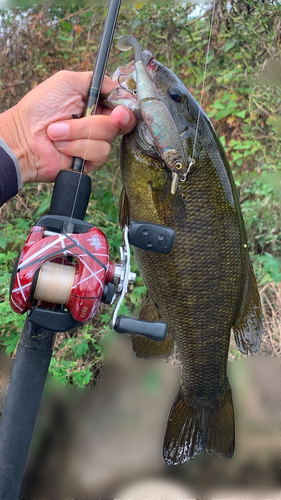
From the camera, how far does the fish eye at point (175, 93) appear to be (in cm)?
129

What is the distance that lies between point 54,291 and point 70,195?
372 millimetres

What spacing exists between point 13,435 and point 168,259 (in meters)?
0.77

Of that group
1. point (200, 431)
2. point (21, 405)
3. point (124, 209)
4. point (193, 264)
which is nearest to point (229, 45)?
point (124, 209)

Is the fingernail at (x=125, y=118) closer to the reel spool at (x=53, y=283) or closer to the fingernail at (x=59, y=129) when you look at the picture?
the fingernail at (x=59, y=129)

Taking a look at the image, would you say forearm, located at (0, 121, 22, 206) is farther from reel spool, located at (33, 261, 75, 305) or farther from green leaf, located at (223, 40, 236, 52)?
green leaf, located at (223, 40, 236, 52)

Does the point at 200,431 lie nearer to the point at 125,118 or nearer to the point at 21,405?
the point at 21,405

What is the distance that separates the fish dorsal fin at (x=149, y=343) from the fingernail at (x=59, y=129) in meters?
0.75

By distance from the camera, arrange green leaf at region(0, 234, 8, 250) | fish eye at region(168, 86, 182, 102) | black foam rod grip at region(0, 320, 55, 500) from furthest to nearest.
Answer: green leaf at region(0, 234, 8, 250), fish eye at region(168, 86, 182, 102), black foam rod grip at region(0, 320, 55, 500)

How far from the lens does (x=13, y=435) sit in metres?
1.08

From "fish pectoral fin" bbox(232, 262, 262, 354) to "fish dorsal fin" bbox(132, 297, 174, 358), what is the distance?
30 centimetres

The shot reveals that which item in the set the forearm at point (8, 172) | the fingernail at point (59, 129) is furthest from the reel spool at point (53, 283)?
the fingernail at point (59, 129)

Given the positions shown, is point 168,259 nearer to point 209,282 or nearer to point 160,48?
point 209,282

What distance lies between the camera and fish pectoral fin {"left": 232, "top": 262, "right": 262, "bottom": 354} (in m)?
1.54

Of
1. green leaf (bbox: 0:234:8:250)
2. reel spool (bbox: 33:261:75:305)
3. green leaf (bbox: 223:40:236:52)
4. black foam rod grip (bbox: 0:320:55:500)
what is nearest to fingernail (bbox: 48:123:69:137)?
reel spool (bbox: 33:261:75:305)
